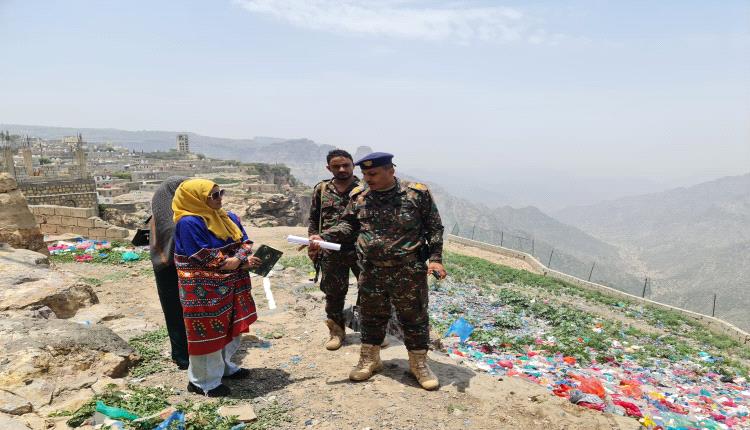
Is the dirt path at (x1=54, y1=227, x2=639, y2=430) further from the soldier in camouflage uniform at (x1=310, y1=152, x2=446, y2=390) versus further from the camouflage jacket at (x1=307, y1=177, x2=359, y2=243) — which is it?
the camouflage jacket at (x1=307, y1=177, x2=359, y2=243)

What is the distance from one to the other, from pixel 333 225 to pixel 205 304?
1396 mm

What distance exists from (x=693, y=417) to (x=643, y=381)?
1.57m

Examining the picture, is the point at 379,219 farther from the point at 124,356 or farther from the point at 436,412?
the point at 124,356

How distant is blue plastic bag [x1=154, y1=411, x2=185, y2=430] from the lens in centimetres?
267

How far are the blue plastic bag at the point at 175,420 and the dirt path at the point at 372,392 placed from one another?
1.48 feet

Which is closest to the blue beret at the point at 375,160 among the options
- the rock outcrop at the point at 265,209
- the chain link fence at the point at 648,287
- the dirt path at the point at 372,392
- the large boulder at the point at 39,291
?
the dirt path at the point at 372,392

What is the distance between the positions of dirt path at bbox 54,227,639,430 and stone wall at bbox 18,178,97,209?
17.2 m

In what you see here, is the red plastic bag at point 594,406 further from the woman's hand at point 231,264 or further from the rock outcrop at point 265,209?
the rock outcrop at point 265,209

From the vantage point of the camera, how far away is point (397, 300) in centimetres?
344

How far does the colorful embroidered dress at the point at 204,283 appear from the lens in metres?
3.12

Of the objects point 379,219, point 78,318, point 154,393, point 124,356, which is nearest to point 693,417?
point 379,219

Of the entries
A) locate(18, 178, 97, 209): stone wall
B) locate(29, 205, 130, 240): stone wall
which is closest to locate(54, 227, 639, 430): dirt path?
locate(29, 205, 130, 240): stone wall

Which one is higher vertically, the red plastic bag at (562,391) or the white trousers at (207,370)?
the white trousers at (207,370)

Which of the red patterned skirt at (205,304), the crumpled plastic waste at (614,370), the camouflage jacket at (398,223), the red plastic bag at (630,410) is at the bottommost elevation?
the crumpled plastic waste at (614,370)
